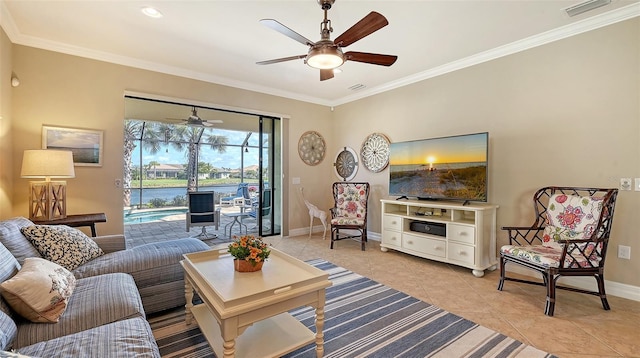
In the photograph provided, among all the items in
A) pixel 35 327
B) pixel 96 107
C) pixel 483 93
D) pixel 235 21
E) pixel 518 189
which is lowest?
pixel 35 327

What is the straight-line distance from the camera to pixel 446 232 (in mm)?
3473

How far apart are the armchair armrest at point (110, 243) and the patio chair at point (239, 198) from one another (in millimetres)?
3902

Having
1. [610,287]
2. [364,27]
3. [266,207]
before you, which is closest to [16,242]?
[364,27]

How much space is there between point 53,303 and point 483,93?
14.8 feet

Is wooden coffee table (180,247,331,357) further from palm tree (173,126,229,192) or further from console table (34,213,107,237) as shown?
palm tree (173,126,229,192)

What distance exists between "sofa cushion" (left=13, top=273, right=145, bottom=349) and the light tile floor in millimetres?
2375

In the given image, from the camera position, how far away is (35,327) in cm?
136

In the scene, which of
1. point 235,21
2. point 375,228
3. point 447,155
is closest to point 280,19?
point 235,21

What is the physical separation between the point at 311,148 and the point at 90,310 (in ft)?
14.3

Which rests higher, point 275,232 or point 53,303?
point 53,303

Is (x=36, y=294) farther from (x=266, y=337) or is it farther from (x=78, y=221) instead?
(x=78, y=221)

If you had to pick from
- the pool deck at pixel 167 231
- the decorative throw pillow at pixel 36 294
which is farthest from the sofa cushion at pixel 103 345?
the pool deck at pixel 167 231

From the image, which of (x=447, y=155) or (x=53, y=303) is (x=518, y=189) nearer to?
(x=447, y=155)

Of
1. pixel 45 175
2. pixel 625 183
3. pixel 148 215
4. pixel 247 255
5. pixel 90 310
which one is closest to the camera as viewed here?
pixel 90 310
